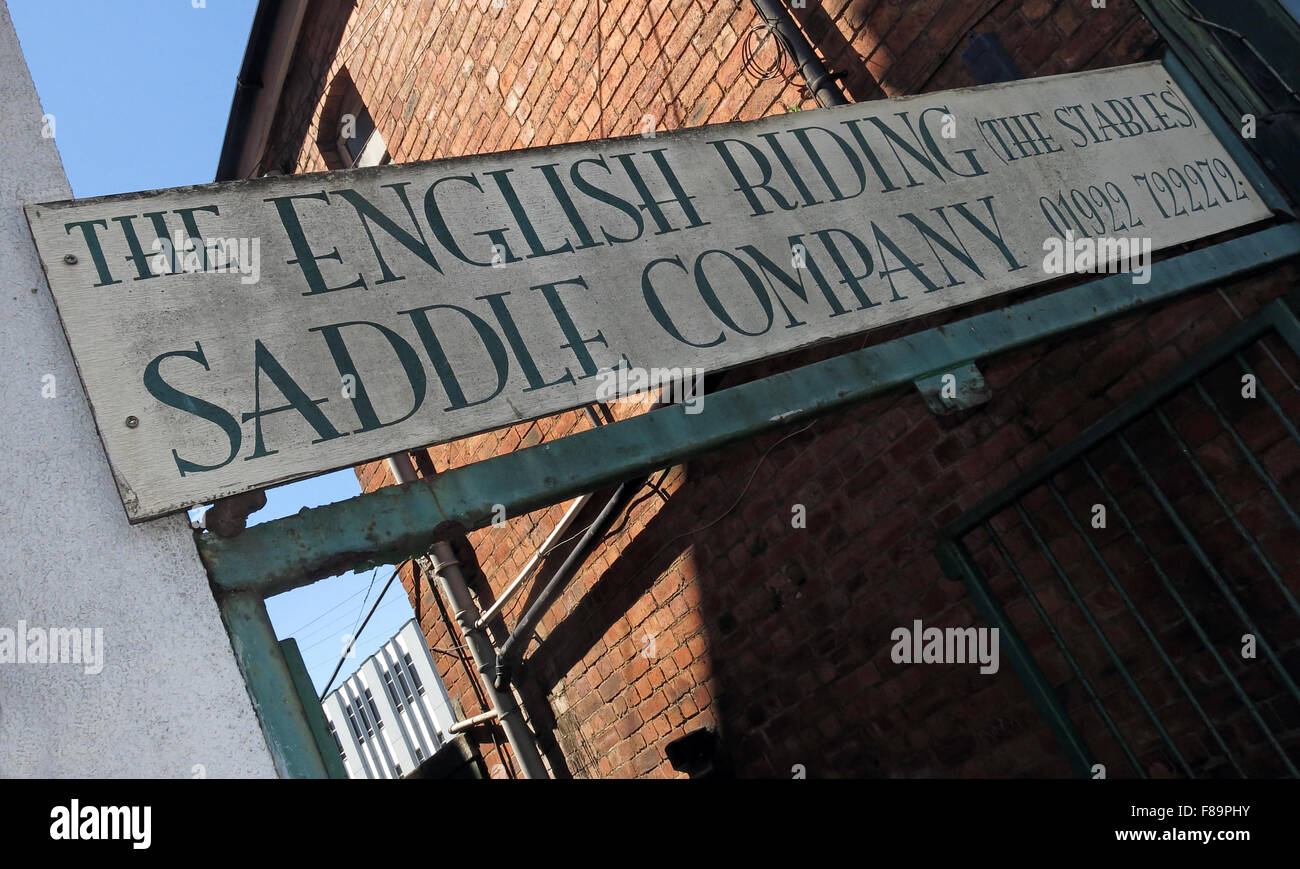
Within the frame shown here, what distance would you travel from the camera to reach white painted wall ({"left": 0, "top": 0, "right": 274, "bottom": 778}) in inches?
50.4

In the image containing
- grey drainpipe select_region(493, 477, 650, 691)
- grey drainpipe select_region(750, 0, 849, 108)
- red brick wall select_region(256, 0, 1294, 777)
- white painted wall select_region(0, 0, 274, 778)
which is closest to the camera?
white painted wall select_region(0, 0, 274, 778)

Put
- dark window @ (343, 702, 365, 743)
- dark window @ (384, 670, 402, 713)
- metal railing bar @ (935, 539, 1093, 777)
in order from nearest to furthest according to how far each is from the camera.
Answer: metal railing bar @ (935, 539, 1093, 777), dark window @ (384, 670, 402, 713), dark window @ (343, 702, 365, 743)

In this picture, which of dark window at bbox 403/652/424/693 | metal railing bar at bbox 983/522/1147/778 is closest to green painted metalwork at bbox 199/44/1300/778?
metal railing bar at bbox 983/522/1147/778

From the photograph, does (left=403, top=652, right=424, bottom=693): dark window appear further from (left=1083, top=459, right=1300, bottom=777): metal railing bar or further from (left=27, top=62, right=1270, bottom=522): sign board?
(left=27, top=62, right=1270, bottom=522): sign board

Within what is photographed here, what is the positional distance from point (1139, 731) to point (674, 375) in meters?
1.89

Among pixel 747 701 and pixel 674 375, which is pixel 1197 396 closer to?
pixel 674 375

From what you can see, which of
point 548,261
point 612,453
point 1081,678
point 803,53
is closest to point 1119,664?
point 1081,678

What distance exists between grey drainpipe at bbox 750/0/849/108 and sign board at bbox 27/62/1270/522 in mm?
1099

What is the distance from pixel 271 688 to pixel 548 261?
0.84m

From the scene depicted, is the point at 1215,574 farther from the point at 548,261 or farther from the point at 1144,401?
the point at 548,261

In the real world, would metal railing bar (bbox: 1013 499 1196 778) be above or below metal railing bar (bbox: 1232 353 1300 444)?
below

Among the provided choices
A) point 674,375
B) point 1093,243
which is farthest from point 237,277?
point 1093,243

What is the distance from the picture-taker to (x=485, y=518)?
157cm

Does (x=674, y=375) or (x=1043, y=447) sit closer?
(x=674, y=375)
